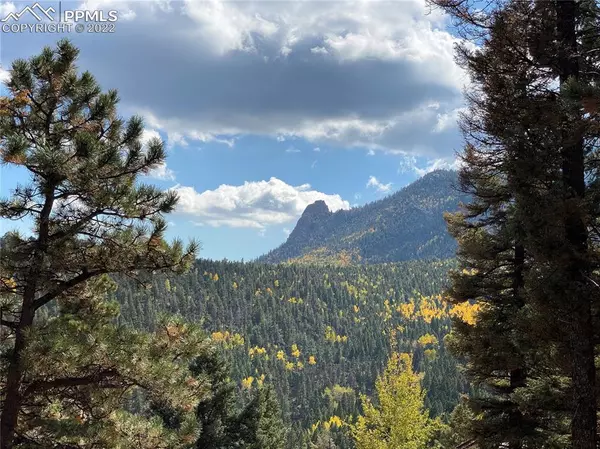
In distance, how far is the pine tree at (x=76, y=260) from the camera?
721 cm

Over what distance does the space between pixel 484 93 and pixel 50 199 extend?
8169 millimetres

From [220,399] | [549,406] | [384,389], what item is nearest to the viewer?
[549,406]

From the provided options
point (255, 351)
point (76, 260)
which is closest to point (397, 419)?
point (76, 260)

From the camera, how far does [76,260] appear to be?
802 cm

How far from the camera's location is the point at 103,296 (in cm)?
946

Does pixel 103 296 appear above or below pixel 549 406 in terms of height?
above

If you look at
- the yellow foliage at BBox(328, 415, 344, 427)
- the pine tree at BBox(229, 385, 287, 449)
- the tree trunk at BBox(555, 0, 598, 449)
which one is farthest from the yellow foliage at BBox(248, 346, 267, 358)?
the tree trunk at BBox(555, 0, 598, 449)

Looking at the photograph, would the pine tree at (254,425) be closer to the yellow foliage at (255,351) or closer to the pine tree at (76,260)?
the pine tree at (76,260)

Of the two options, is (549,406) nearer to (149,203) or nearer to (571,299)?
(571,299)

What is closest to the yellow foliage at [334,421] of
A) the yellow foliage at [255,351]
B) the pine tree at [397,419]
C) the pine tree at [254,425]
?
the yellow foliage at [255,351]

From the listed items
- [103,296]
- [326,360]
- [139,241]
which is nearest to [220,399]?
[103,296]

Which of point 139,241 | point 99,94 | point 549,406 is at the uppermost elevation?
point 99,94

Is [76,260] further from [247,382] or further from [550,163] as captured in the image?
[247,382]

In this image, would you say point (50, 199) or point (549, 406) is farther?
point (549, 406)
